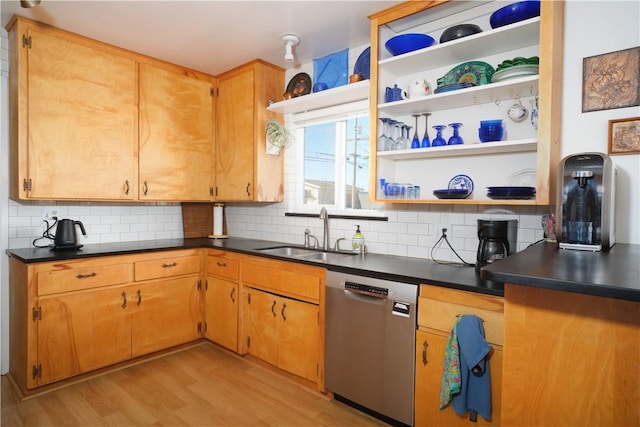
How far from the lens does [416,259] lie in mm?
2602

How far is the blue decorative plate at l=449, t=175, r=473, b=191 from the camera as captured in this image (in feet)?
7.90

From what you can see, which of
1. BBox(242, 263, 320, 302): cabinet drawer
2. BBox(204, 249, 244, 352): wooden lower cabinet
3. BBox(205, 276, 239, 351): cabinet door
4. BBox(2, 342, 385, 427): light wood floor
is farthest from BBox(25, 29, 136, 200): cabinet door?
BBox(2, 342, 385, 427): light wood floor

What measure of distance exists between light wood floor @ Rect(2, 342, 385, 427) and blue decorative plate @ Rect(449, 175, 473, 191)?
151cm

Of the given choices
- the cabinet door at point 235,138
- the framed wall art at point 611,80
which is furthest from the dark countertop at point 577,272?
the cabinet door at point 235,138

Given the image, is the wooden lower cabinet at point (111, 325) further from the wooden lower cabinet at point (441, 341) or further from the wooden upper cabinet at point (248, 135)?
the wooden lower cabinet at point (441, 341)

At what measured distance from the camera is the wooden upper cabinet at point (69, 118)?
2609 millimetres

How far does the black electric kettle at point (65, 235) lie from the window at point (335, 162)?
1.80 meters

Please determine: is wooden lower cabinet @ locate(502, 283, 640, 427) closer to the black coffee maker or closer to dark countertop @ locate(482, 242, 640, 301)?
dark countertop @ locate(482, 242, 640, 301)

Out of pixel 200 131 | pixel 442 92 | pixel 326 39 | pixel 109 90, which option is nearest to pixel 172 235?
pixel 200 131

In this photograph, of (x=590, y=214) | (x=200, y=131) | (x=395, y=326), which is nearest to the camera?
(x=590, y=214)

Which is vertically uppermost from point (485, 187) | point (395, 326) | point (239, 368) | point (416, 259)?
point (485, 187)

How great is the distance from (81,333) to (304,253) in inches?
67.1

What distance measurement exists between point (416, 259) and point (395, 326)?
25.7 inches

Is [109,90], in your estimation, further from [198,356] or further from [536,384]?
[536,384]
